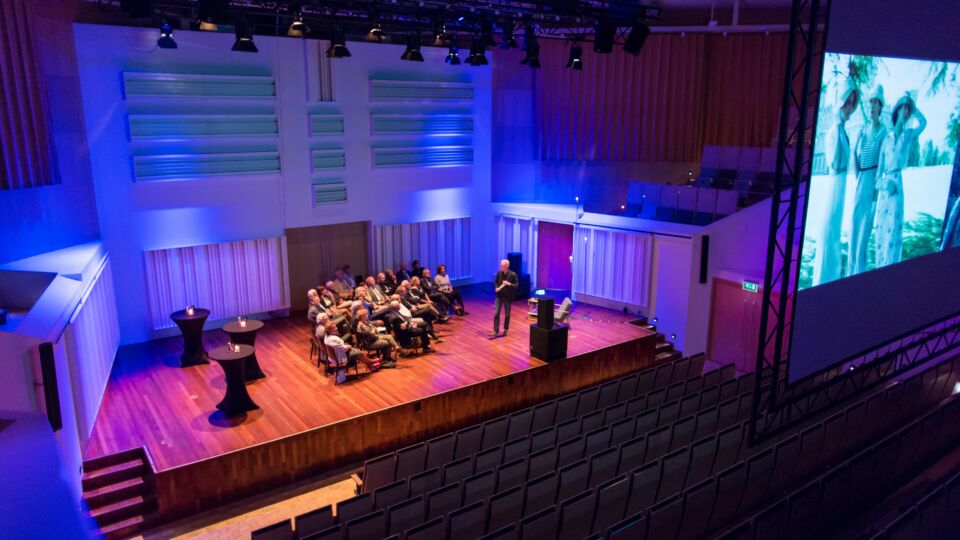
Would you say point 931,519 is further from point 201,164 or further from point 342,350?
point 201,164

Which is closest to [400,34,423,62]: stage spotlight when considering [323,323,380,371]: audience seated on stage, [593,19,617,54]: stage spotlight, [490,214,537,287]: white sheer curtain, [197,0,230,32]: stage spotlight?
[593,19,617,54]: stage spotlight

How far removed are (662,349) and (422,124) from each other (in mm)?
6240

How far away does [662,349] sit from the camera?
11.4 meters

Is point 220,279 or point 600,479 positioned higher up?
point 220,279

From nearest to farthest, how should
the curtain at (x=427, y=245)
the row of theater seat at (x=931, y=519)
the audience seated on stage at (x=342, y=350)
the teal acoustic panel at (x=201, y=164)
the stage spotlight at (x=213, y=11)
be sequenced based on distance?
the row of theater seat at (x=931, y=519) < the stage spotlight at (x=213, y=11) < the audience seated on stage at (x=342, y=350) < the teal acoustic panel at (x=201, y=164) < the curtain at (x=427, y=245)

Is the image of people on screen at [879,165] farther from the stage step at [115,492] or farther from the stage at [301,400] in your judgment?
the stage step at [115,492]

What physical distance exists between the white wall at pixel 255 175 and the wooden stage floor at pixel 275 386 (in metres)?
1.68

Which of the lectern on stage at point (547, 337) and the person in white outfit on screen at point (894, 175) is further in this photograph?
the lectern on stage at point (547, 337)

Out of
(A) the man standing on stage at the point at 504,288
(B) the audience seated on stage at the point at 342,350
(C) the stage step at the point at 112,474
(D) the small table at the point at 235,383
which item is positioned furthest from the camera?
(A) the man standing on stage at the point at 504,288

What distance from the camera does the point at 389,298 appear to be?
10484mm

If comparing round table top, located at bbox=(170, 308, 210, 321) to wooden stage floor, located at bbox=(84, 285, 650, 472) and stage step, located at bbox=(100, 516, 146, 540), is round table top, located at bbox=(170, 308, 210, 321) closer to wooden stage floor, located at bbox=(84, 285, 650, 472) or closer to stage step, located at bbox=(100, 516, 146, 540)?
wooden stage floor, located at bbox=(84, 285, 650, 472)

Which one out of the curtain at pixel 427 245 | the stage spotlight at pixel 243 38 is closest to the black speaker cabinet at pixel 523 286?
the curtain at pixel 427 245

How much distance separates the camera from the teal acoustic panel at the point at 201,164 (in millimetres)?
9812

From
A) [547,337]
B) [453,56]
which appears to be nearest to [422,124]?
[453,56]
